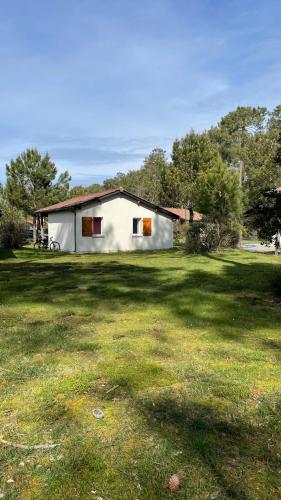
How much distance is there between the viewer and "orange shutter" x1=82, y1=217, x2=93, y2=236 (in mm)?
24125

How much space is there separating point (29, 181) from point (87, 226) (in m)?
14.6

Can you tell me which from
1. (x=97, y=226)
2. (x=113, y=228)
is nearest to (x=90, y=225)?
(x=97, y=226)

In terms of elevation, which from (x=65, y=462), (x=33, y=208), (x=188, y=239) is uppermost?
(x=33, y=208)

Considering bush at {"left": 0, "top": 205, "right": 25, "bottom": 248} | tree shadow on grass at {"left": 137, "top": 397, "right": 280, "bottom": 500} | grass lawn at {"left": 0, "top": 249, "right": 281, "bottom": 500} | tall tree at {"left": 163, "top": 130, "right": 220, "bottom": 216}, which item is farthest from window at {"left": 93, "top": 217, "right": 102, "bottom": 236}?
tree shadow on grass at {"left": 137, "top": 397, "right": 280, "bottom": 500}

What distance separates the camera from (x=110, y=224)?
82.6 feet

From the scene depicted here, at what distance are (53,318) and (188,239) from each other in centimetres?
1486

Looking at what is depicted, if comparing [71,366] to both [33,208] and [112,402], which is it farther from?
[33,208]

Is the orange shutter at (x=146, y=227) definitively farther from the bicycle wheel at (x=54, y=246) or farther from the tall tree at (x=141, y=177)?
the tall tree at (x=141, y=177)

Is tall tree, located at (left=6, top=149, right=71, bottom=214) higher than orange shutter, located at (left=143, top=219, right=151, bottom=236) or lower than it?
higher

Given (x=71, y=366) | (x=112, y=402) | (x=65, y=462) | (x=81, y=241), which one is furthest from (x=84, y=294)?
(x=81, y=241)

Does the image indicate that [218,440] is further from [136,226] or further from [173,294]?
[136,226]

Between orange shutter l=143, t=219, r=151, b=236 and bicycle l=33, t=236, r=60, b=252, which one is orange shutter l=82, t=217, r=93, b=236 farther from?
orange shutter l=143, t=219, r=151, b=236

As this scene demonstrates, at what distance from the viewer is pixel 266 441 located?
9.46 ft

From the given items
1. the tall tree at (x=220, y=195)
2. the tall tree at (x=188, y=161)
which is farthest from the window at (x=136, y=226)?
the tall tree at (x=188, y=161)
